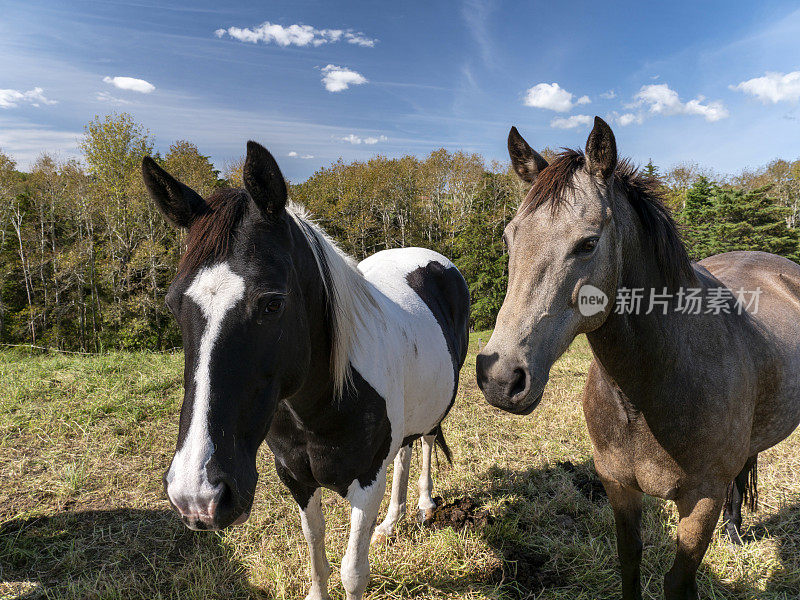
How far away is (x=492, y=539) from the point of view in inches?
121

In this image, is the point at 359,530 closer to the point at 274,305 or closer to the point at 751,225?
the point at 274,305

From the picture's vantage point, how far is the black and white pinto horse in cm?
124

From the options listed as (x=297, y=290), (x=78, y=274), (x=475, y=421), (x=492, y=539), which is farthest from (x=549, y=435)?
(x=78, y=274)

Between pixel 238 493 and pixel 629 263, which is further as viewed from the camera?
pixel 629 263

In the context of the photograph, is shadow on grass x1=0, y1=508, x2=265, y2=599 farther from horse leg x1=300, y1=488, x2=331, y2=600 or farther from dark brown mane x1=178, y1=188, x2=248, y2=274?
dark brown mane x1=178, y1=188, x2=248, y2=274

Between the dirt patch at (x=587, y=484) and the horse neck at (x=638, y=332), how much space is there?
87.5 inches

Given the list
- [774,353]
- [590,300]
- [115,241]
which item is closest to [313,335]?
[590,300]

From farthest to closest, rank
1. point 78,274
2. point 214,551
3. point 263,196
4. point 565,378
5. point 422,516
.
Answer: point 78,274
point 565,378
point 422,516
point 214,551
point 263,196

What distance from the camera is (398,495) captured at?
3271 mm

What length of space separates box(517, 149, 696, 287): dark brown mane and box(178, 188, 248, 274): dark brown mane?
3.75 feet

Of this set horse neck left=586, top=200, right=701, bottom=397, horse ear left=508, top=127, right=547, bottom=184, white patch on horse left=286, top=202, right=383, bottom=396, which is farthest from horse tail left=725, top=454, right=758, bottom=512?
white patch on horse left=286, top=202, right=383, bottom=396

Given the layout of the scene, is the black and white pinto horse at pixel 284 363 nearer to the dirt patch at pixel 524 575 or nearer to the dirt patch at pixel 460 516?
the dirt patch at pixel 460 516

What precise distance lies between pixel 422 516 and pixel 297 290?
2.61 metres

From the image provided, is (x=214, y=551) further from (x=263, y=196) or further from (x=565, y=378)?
(x=565, y=378)
